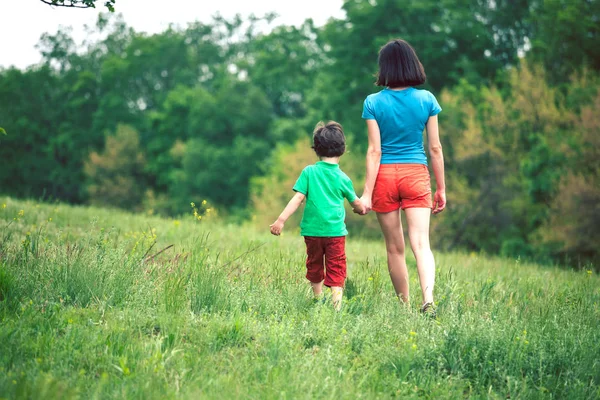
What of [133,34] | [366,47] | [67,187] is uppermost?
[133,34]

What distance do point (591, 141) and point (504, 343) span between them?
2145 centimetres

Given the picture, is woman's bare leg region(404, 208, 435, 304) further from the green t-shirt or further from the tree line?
the tree line

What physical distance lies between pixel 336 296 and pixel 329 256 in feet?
1.07

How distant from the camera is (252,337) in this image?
4.21m

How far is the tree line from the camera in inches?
1051

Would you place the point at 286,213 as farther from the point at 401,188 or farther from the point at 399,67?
the point at 399,67

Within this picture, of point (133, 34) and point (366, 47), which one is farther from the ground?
point (133, 34)

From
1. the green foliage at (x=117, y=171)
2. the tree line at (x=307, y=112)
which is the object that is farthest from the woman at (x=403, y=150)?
the green foliage at (x=117, y=171)

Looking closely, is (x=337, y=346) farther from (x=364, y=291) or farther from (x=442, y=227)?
(x=442, y=227)

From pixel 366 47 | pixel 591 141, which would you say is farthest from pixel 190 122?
pixel 591 141

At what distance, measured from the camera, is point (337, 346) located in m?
4.14

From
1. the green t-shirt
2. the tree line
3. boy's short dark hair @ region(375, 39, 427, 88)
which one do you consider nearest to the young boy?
the green t-shirt

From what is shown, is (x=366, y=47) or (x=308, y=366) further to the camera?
(x=366, y=47)

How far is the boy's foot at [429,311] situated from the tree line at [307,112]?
4.73 m
